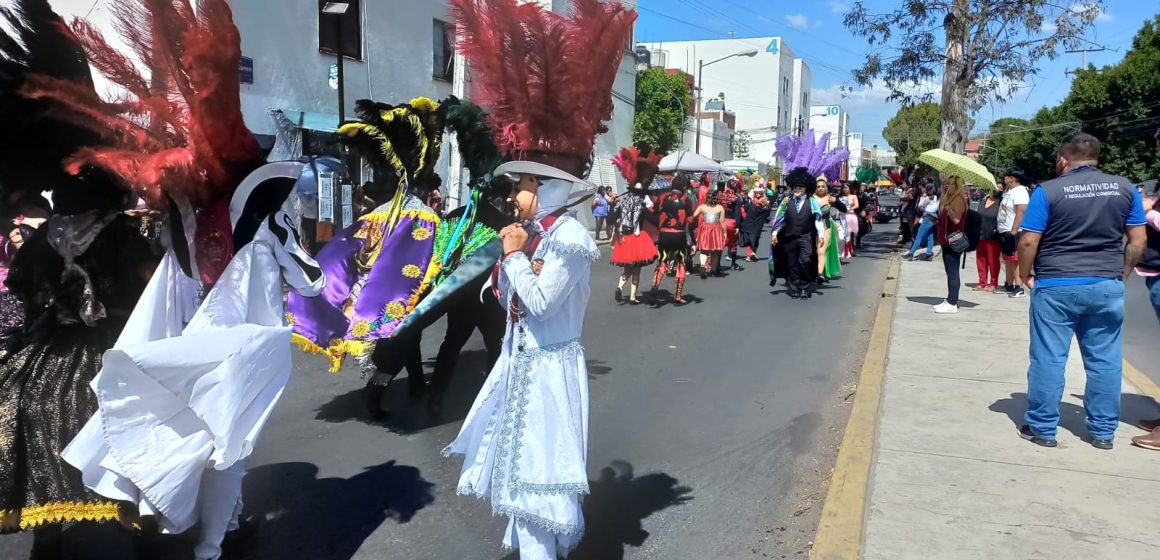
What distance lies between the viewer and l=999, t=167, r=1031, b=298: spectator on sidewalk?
10.6 metres

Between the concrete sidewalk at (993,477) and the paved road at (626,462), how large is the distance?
0.40 metres

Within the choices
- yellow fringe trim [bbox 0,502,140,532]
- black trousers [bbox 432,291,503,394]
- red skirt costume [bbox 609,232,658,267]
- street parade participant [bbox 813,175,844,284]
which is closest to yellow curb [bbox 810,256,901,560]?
black trousers [bbox 432,291,503,394]

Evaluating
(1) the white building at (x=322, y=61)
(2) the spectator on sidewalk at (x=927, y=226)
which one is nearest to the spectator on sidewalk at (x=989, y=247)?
(2) the spectator on sidewalk at (x=927, y=226)

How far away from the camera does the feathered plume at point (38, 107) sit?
9.36 ft

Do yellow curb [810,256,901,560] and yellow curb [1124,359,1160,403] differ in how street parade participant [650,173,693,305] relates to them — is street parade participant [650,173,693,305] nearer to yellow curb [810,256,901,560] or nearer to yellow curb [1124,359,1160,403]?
yellow curb [810,256,901,560]

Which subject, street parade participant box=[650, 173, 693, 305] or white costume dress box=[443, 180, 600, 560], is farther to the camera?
street parade participant box=[650, 173, 693, 305]

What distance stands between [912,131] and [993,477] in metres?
71.8

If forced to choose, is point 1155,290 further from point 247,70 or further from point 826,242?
point 247,70

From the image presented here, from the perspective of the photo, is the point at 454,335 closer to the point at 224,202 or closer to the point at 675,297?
the point at 224,202

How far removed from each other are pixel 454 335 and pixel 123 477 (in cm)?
286

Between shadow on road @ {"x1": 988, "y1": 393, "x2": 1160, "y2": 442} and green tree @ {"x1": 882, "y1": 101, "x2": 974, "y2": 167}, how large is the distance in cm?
5894

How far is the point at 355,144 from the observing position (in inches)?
211

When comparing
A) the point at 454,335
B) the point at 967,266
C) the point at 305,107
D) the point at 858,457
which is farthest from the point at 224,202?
the point at 967,266

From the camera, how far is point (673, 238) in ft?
35.6
